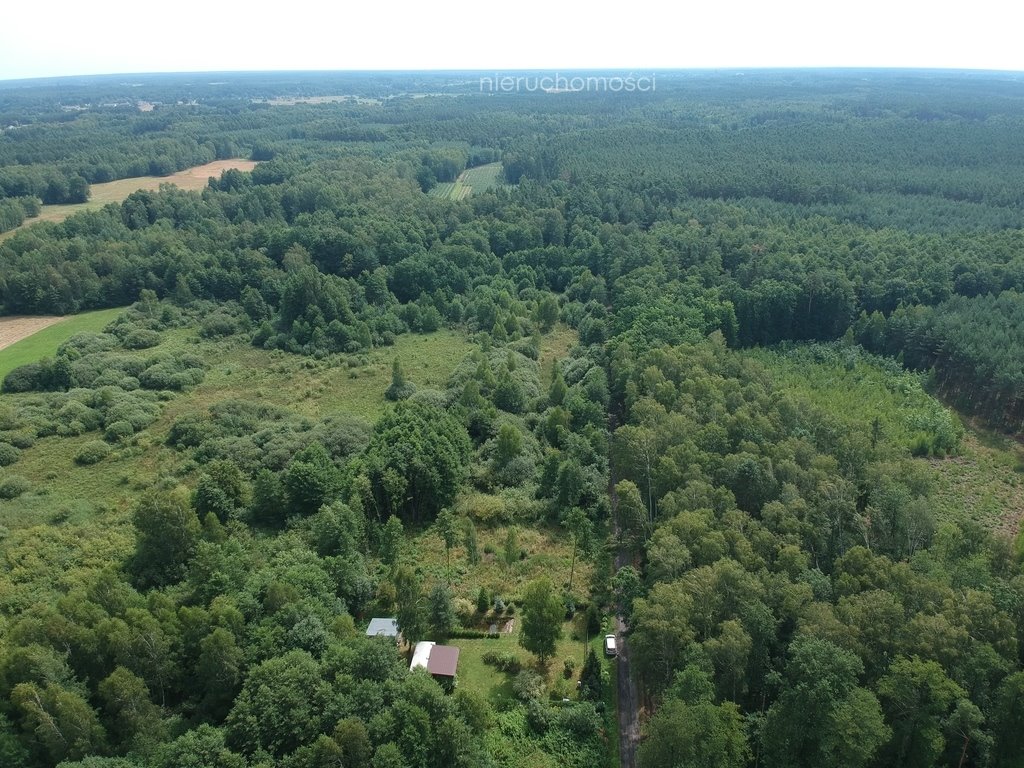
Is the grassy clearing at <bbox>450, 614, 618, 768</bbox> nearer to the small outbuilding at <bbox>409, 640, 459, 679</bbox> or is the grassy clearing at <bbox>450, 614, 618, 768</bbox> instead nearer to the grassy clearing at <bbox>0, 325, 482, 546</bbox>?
the small outbuilding at <bbox>409, 640, 459, 679</bbox>

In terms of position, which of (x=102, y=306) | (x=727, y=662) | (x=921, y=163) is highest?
(x=921, y=163)

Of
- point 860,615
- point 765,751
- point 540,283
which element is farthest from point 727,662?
point 540,283

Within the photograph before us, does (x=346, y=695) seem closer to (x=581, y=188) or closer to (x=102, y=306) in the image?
(x=102, y=306)

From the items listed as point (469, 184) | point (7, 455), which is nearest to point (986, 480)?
point (7, 455)

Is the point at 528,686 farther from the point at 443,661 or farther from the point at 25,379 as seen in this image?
the point at 25,379

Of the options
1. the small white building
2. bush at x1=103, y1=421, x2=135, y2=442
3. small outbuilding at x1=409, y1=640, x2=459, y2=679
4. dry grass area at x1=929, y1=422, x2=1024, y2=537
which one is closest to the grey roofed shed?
the small white building

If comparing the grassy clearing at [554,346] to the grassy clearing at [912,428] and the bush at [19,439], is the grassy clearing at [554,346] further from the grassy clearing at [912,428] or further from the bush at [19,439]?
the bush at [19,439]

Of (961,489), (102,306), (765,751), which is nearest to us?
(765,751)
